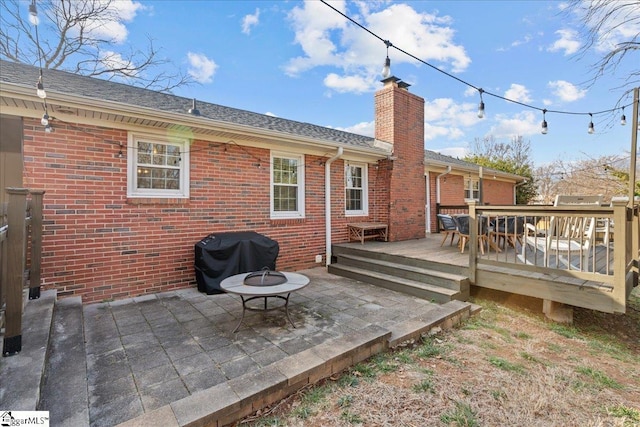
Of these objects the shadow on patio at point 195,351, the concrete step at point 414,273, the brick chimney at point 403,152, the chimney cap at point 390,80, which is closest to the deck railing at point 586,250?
the concrete step at point 414,273

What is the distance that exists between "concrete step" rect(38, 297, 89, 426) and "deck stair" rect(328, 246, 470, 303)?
447 centimetres

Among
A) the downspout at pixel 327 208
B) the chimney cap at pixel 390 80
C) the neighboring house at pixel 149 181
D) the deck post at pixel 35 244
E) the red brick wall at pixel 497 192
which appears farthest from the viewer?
Result: the red brick wall at pixel 497 192

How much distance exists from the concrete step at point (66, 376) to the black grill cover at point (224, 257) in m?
1.75

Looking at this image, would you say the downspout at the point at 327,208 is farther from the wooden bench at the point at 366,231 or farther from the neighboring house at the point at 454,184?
the neighboring house at the point at 454,184

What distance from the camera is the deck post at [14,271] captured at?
2449 millimetres

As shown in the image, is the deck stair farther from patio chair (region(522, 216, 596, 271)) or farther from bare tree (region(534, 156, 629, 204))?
bare tree (region(534, 156, 629, 204))

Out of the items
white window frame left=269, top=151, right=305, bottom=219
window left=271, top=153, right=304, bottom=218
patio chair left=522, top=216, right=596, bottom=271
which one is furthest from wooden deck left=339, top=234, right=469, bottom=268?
window left=271, top=153, right=304, bottom=218

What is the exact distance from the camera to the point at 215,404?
211cm

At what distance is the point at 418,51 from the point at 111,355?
22.1ft

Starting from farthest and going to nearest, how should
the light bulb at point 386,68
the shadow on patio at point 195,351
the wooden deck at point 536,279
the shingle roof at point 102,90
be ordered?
the light bulb at point 386,68
the shingle roof at point 102,90
the wooden deck at point 536,279
the shadow on patio at point 195,351

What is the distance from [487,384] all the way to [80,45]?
54.2ft

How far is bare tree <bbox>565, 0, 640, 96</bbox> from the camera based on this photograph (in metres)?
6.54

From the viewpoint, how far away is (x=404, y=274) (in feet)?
18.0

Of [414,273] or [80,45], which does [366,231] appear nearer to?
[414,273]
